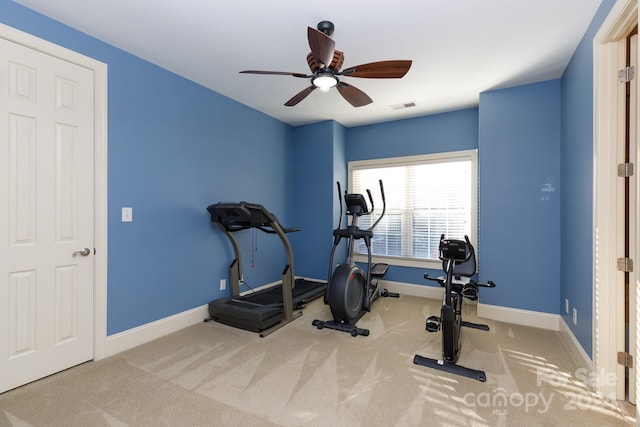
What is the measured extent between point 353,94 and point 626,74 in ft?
6.10

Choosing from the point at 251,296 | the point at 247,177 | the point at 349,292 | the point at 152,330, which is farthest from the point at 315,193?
the point at 152,330

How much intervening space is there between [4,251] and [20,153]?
696 millimetres

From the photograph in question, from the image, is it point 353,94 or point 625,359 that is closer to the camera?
point 625,359

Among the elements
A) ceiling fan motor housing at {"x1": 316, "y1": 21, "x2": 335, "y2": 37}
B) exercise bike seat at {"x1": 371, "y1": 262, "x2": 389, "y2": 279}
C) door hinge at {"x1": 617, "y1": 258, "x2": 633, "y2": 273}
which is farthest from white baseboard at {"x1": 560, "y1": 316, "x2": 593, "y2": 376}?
ceiling fan motor housing at {"x1": 316, "y1": 21, "x2": 335, "y2": 37}

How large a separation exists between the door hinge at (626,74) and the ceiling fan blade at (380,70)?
4.65ft

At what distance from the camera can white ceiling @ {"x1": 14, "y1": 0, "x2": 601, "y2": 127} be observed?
207 cm

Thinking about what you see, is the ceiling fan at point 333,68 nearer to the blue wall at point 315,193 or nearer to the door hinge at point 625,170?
the door hinge at point 625,170

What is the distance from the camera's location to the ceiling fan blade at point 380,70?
2.04 m

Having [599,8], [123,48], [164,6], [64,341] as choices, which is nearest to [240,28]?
[164,6]

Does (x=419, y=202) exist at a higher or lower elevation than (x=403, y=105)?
lower

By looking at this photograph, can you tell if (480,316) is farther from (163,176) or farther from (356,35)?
(163,176)

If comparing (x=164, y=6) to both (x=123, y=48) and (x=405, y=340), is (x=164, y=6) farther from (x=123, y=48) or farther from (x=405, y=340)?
(x=405, y=340)

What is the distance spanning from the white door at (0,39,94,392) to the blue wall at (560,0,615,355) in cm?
397

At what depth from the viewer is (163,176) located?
9.76 ft
